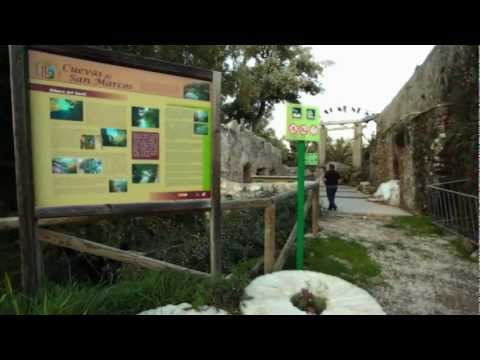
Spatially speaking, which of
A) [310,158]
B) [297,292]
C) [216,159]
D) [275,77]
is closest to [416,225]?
[310,158]

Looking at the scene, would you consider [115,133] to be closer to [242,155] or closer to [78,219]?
[78,219]

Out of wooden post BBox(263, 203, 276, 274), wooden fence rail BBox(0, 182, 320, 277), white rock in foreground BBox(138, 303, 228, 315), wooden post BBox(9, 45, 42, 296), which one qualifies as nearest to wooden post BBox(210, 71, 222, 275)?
wooden fence rail BBox(0, 182, 320, 277)

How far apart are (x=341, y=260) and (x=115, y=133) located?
3311 mm

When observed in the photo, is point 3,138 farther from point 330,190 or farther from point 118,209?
point 330,190

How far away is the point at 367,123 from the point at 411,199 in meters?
13.2

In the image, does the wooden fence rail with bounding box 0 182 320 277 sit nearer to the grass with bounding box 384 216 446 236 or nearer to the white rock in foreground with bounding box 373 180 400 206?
the grass with bounding box 384 216 446 236

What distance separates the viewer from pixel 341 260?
12.0 feet

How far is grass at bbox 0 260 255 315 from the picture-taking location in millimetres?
1704

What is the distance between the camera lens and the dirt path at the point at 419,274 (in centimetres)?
262

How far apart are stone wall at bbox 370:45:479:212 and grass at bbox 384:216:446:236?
0.52 m

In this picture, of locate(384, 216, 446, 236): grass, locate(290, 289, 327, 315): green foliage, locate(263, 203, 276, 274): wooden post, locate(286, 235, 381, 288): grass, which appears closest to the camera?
locate(290, 289, 327, 315): green foliage

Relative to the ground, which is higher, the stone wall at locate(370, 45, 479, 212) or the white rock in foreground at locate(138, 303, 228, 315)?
the stone wall at locate(370, 45, 479, 212)
